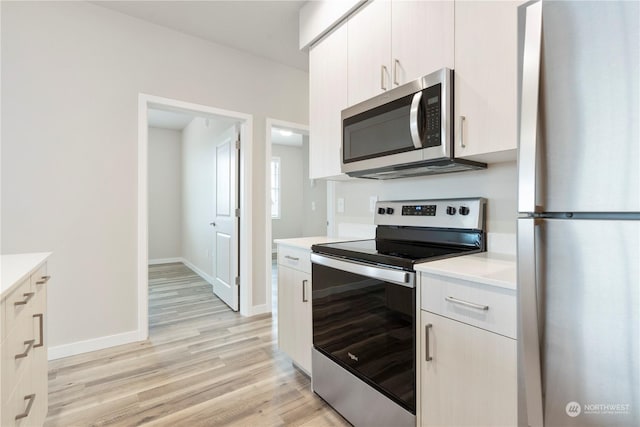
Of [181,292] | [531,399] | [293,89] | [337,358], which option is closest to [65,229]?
[181,292]

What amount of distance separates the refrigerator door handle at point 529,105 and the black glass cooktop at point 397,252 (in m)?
0.54

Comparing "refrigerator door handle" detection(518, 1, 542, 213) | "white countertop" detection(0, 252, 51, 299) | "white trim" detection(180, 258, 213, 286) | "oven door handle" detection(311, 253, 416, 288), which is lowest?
"white trim" detection(180, 258, 213, 286)

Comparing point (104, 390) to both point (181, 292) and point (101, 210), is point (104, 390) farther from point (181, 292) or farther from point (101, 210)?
point (181, 292)

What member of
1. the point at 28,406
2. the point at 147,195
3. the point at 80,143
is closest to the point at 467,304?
the point at 28,406

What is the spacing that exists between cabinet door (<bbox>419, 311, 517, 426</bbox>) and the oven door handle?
146 millimetres

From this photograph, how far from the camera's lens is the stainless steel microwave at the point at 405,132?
1388 mm

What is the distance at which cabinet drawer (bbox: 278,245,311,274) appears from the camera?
1915 mm

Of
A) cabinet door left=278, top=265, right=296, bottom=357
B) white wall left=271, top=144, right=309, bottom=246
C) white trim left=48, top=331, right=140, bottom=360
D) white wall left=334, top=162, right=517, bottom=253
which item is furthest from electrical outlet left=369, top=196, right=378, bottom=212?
white wall left=271, top=144, right=309, bottom=246

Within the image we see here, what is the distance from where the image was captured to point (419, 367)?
1.22 meters

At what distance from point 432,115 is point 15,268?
6.17 ft

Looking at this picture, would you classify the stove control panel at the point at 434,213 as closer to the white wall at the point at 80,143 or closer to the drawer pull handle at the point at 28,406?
the drawer pull handle at the point at 28,406

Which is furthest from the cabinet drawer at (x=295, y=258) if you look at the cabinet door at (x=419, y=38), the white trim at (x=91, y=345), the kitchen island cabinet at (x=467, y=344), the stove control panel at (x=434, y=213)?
the white trim at (x=91, y=345)

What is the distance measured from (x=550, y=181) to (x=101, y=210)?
290cm

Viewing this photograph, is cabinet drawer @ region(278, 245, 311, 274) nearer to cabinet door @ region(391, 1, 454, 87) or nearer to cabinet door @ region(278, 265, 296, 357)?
cabinet door @ region(278, 265, 296, 357)
